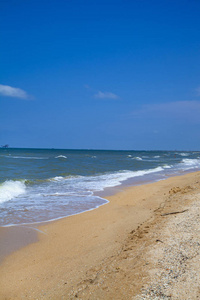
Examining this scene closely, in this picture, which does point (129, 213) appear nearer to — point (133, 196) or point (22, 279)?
point (133, 196)

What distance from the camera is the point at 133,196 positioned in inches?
434

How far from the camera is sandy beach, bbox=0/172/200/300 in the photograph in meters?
3.17

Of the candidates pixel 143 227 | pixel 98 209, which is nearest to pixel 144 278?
pixel 143 227

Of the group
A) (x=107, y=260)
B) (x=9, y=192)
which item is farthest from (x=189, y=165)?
(x=107, y=260)

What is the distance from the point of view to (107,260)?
14.0 feet

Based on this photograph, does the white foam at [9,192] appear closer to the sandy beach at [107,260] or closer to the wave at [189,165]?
the sandy beach at [107,260]

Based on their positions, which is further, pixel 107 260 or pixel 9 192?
pixel 9 192

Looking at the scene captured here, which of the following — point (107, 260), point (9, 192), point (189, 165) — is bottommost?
point (9, 192)

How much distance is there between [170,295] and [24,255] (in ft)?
11.0

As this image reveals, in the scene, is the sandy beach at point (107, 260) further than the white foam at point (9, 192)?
No

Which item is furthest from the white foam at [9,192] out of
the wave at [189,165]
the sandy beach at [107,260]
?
the wave at [189,165]

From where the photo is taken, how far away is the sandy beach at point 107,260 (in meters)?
3.17

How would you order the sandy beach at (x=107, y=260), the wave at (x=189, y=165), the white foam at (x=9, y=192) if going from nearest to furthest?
the sandy beach at (x=107, y=260) → the white foam at (x=9, y=192) → the wave at (x=189, y=165)

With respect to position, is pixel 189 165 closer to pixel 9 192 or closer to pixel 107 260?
pixel 9 192
